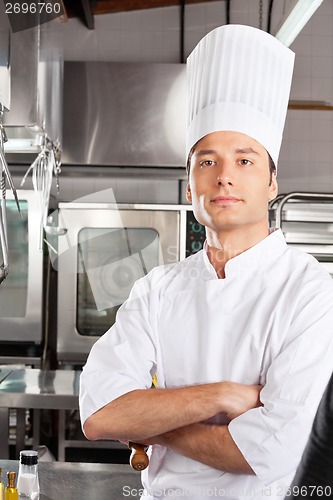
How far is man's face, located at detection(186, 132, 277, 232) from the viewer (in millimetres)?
1128

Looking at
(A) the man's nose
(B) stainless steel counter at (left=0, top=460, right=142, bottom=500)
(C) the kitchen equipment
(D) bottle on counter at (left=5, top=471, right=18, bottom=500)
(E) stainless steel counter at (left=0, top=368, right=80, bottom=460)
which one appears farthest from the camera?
(C) the kitchen equipment

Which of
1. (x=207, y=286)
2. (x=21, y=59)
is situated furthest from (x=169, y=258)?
(x=207, y=286)

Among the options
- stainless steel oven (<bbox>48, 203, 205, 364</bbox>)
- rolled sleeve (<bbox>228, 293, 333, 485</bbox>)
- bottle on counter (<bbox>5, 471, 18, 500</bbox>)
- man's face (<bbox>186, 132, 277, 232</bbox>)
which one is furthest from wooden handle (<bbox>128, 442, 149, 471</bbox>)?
stainless steel oven (<bbox>48, 203, 205, 364</bbox>)

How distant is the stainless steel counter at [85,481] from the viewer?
1376 mm

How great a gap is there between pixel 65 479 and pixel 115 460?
1.33 meters

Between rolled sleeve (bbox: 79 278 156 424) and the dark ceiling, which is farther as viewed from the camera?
the dark ceiling

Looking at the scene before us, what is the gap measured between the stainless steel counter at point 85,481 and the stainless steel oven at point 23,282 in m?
1.52

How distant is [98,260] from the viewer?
3141 millimetres

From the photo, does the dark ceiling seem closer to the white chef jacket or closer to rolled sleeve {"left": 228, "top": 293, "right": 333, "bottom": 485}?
the white chef jacket

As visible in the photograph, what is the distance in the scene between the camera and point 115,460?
274cm

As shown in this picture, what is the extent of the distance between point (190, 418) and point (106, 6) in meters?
2.85

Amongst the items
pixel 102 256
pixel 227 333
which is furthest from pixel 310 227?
pixel 227 333

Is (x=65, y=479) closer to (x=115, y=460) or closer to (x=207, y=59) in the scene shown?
(x=207, y=59)

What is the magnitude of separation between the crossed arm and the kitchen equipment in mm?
2109
